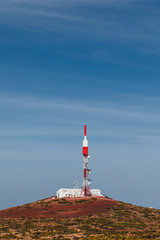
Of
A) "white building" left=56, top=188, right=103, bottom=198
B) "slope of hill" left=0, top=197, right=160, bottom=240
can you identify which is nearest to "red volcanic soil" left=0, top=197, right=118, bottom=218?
"slope of hill" left=0, top=197, right=160, bottom=240

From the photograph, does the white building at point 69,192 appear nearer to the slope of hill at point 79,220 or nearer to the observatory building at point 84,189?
the observatory building at point 84,189

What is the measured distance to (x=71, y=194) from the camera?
7706cm

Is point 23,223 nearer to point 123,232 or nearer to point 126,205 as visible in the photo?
point 123,232

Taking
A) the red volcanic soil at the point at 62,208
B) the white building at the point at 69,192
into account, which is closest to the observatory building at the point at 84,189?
the white building at the point at 69,192

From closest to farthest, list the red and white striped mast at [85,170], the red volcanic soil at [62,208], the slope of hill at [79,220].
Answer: the slope of hill at [79,220], the red volcanic soil at [62,208], the red and white striped mast at [85,170]

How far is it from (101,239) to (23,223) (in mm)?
17530

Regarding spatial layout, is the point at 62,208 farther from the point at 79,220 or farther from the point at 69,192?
the point at 69,192

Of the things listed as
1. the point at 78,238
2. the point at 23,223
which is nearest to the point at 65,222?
the point at 23,223

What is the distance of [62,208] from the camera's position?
66062 mm

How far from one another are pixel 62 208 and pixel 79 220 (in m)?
8.22

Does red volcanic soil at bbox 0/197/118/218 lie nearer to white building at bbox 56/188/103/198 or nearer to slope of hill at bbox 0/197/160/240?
slope of hill at bbox 0/197/160/240

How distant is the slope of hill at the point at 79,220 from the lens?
49.8 meters

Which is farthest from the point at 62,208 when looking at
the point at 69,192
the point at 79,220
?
the point at 69,192

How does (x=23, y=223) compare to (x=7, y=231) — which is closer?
(x=7, y=231)
